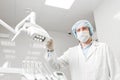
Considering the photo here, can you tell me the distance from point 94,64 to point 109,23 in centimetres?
126

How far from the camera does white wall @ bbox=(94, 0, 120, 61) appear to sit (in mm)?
2988

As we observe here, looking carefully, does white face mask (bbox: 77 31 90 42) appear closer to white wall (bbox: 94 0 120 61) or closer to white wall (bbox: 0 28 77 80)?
white wall (bbox: 94 0 120 61)

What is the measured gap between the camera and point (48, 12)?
374 centimetres

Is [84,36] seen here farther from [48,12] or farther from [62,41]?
[62,41]

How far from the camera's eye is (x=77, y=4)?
3.57 m

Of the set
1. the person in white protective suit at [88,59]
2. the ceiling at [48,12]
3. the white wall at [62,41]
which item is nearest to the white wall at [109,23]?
the ceiling at [48,12]

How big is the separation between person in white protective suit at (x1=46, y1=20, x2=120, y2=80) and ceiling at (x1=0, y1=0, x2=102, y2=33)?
4.09 ft

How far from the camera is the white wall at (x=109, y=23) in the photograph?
9.80 feet

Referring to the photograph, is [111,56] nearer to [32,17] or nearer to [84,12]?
[32,17]

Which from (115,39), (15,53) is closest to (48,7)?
(15,53)

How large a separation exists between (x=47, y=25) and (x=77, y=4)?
3.17ft

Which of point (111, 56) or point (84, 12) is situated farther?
point (84, 12)

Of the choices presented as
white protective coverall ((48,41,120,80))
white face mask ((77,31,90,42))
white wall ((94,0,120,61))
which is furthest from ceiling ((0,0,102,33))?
white protective coverall ((48,41,120,80))

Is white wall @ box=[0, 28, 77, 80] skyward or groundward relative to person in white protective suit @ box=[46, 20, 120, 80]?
skyward
